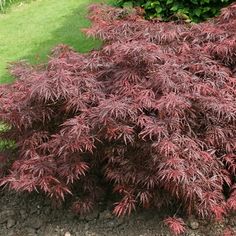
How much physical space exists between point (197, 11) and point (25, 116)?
122 inches

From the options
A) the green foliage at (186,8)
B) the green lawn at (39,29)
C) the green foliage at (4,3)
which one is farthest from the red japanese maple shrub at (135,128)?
the green foliage at (4,3)

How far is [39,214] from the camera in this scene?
3.82 meters

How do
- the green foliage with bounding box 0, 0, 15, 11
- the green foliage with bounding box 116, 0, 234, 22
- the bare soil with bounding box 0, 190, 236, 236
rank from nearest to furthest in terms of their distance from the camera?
1. the bare soil with bounding box 0, 190, 236, 236
2. the green foliage with bounding box 116, 0, 234, 22
3. the green foliage with bounding box 0, 0, 15, 11

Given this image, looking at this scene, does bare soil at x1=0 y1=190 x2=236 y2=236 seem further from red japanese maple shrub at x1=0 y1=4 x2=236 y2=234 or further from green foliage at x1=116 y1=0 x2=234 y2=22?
green foliage at x1=116 y1=0 x2=234 y2=22

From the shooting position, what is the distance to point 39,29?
782cm

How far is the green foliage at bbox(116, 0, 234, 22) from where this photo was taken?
5.87 meters

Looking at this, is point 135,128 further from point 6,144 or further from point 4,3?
point 4,3

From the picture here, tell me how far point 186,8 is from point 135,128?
10.1ft

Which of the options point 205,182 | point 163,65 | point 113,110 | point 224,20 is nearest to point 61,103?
point 113,110

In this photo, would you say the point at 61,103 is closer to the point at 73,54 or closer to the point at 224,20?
the point at 73,54

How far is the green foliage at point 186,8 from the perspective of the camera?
587 centimetres

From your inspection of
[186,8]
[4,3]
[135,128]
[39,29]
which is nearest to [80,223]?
[135,128]

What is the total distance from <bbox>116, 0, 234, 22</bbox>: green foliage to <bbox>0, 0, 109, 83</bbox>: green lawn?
35.1 inches

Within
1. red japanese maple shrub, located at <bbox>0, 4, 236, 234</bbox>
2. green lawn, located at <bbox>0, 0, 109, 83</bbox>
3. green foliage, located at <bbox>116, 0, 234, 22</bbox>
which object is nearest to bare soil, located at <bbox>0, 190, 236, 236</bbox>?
red japanese maple shrub, located at <bbox>0, 4, 236, 234</bbox>
